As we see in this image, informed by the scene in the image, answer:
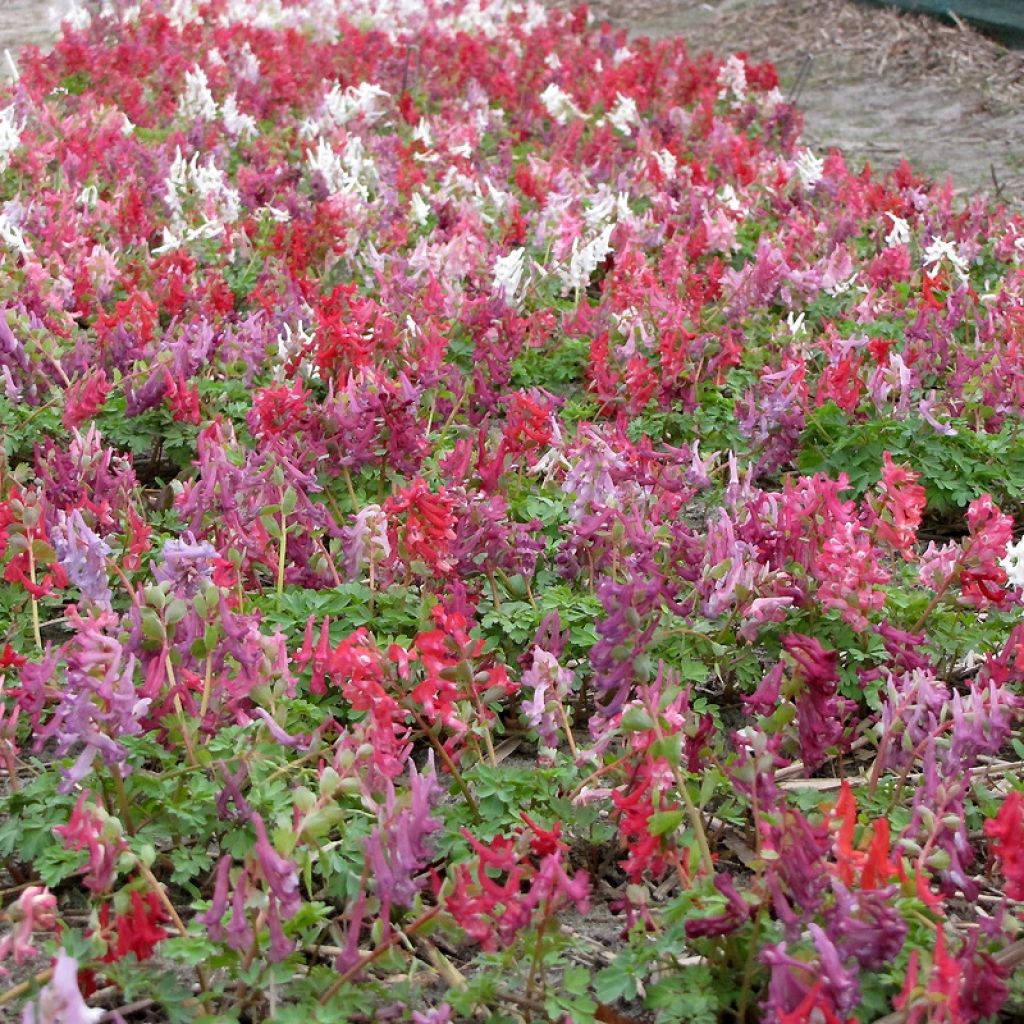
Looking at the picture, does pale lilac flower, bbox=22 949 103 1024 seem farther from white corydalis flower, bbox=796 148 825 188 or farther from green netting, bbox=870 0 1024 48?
green netting, bbox=870 0 1024 48

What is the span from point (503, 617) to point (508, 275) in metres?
2.01

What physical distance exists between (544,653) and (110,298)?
2930 mm

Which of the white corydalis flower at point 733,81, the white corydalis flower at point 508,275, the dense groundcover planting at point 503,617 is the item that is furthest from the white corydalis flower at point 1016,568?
the white corydalis flower at point 733,81

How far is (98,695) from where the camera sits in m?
2.26

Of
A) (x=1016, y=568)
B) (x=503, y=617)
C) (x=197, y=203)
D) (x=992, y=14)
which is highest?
(x=992, y=14)

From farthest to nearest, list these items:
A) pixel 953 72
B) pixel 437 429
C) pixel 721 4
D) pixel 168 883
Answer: pixel 721 4 < pixel 953 72 < pixel 437 429 < pixel 168 883

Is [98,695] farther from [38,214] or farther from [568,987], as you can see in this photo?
[38,214]

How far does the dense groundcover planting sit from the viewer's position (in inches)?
82.7

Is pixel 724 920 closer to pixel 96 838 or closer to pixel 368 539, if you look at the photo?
pixel 96 838

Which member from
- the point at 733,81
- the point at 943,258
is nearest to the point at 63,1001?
the point at 943,258

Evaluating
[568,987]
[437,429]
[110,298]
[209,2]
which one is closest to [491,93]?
[209,2]

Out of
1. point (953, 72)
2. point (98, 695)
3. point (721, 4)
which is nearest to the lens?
point (98, 695)

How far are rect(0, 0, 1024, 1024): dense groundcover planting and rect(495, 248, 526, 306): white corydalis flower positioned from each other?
0.02 metres

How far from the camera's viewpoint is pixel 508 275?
4.80m
